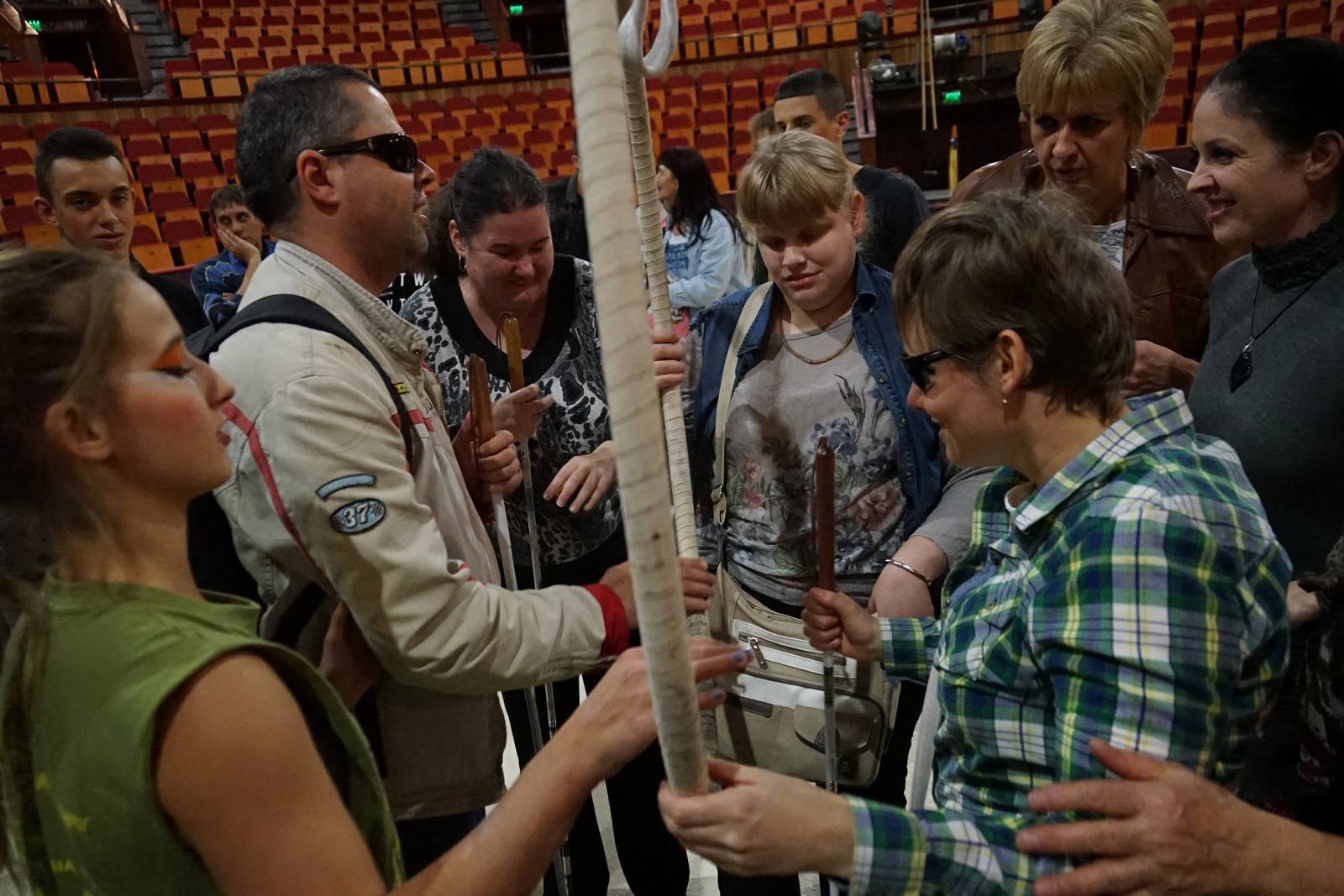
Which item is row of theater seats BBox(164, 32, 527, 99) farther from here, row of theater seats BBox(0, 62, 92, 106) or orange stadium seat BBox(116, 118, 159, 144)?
row of theater seats BBox(0, 62, 92, 106)

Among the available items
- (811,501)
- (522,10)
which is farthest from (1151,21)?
(522,10)

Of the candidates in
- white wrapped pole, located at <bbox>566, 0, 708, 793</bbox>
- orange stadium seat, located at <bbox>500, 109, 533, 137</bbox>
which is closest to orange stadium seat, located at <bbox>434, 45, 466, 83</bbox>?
orange stadium seat, located at <bbox>500, 109, 533, 137</bbox>

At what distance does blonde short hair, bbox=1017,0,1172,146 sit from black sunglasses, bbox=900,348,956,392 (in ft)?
3.32

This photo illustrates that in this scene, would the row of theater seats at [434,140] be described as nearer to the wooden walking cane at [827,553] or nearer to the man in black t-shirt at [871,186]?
the man in black t-shirt at [871,186]

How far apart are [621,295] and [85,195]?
10.1 ft

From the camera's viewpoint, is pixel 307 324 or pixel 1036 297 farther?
pixel 307 324

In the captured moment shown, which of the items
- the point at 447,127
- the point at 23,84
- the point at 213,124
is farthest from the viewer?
the point at 447,127

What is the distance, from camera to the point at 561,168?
34.0 feet

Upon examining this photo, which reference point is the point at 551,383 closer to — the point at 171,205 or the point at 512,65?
the point at 171,205

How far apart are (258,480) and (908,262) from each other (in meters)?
0.79

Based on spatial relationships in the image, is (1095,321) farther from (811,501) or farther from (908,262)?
(811,501)

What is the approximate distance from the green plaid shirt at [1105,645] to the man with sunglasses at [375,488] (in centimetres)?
40

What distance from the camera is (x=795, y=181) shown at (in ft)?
4.99

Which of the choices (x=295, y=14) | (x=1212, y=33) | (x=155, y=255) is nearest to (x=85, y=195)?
(x=155, y=255)
